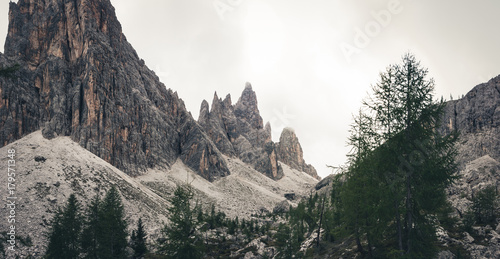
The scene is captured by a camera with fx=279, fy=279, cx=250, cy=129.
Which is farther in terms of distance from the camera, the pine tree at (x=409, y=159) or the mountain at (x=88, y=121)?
the mountain at (x=88, y=121)

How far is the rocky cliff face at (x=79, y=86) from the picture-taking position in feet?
419

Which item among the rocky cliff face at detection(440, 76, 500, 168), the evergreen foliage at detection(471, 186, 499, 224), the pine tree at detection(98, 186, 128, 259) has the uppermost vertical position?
the rocky cliff face at detection(440, 76, 500, 168)

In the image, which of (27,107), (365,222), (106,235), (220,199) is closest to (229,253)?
(106,235)

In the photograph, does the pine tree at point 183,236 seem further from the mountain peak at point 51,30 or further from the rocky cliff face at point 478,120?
the mountain peak at point 51,30

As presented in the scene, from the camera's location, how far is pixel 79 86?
138m

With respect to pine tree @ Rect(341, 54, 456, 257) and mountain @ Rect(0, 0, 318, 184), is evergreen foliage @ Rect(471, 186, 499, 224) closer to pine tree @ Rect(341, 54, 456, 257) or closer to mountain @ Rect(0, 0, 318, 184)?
pine tree @ Rect(341, 54, 456, 257)

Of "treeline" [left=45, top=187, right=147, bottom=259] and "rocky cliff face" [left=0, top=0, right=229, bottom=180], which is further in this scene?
"rocky cliff face" [left=0, top=0, right=229, bottom=180]

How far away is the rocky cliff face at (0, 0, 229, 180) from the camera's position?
12756 cm

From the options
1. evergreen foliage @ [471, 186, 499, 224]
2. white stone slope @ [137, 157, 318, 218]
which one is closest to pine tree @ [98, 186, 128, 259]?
evergreen foliage @ [471, 186, 499, 224]

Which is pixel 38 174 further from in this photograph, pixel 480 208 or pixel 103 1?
pixel 103 1

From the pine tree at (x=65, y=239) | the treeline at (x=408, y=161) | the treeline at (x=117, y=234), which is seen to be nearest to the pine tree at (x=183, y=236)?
the treeline at (x=117, y=234)

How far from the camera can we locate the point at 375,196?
56.9 feet

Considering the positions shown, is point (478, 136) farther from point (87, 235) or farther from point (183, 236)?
point (87, 235)
